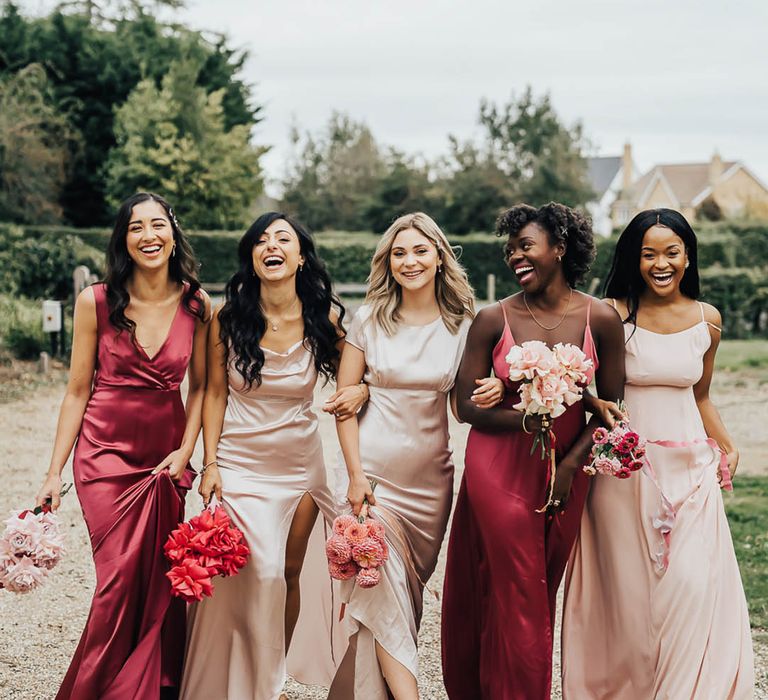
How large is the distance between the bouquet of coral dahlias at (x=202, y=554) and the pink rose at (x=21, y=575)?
0.56m

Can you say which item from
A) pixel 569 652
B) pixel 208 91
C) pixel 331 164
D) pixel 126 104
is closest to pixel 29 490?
pixel 569 652

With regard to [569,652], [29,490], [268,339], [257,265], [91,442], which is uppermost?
[257,265]

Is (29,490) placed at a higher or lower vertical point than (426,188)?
lower

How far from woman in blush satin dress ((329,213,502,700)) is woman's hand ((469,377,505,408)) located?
0.51 metres

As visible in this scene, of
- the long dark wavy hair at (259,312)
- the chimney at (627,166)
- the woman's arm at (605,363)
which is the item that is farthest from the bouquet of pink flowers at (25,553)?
the chimney at (627,166)

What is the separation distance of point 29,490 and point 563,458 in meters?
7.17

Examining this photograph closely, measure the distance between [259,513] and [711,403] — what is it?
7.19 feet

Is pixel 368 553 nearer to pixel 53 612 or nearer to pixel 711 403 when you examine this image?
pixel 711 403

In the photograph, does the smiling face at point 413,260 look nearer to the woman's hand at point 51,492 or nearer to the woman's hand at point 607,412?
the woman's hand at point 607,412

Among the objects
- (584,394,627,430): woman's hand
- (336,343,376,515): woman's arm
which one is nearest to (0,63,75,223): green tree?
(336,343,376,515): woman's arm

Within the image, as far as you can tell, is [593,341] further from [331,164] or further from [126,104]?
[331,164]

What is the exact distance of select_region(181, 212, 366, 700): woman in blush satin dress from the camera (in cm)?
477

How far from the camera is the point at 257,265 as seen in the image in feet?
16.2

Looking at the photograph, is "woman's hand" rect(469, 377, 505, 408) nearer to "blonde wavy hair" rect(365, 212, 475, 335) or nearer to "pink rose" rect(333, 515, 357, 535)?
"blonde wavy hair" rect(365, 212, 475, 335)
